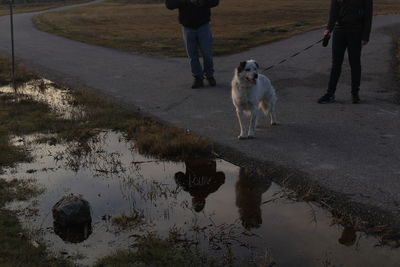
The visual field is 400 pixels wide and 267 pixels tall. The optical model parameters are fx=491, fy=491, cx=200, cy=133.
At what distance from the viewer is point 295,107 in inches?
365

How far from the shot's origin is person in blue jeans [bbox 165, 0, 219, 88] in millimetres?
10570

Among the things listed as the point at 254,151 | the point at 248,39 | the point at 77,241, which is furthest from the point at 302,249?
the point at 248,39

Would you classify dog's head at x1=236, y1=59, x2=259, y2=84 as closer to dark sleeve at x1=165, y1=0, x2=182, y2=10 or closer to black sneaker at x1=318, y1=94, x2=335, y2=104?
black sneaker at x1=318, y1=94, x2=335, y2=104

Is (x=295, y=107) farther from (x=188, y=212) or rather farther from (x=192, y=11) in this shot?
(x=188, y=212)

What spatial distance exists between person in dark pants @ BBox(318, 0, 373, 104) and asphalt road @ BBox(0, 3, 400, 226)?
0.65 m

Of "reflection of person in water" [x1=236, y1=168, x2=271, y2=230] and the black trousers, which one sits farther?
the black trousers

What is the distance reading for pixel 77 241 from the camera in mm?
4621

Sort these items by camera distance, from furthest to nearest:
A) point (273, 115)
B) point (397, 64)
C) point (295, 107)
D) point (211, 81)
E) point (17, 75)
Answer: point (397, 64) → point (17, 75) → point (211, 81) → point (295, 107) → point (273, 115)

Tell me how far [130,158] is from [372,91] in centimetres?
591

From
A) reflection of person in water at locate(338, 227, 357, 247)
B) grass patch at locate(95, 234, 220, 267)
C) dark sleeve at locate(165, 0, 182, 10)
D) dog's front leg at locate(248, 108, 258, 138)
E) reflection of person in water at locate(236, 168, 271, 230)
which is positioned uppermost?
dark sleeve at locate(165, 0, 182, 10)

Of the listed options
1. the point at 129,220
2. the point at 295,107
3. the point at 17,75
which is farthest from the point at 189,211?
the point at 17,75

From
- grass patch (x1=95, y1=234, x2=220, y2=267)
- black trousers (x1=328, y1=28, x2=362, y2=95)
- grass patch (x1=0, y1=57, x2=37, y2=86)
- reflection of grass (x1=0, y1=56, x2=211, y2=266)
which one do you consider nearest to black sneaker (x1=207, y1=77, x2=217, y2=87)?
reflection of grass (x1=0, y1=56, x2=211, y2=266)

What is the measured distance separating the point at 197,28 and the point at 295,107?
303cm

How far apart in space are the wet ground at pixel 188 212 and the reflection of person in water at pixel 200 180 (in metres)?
0.01
